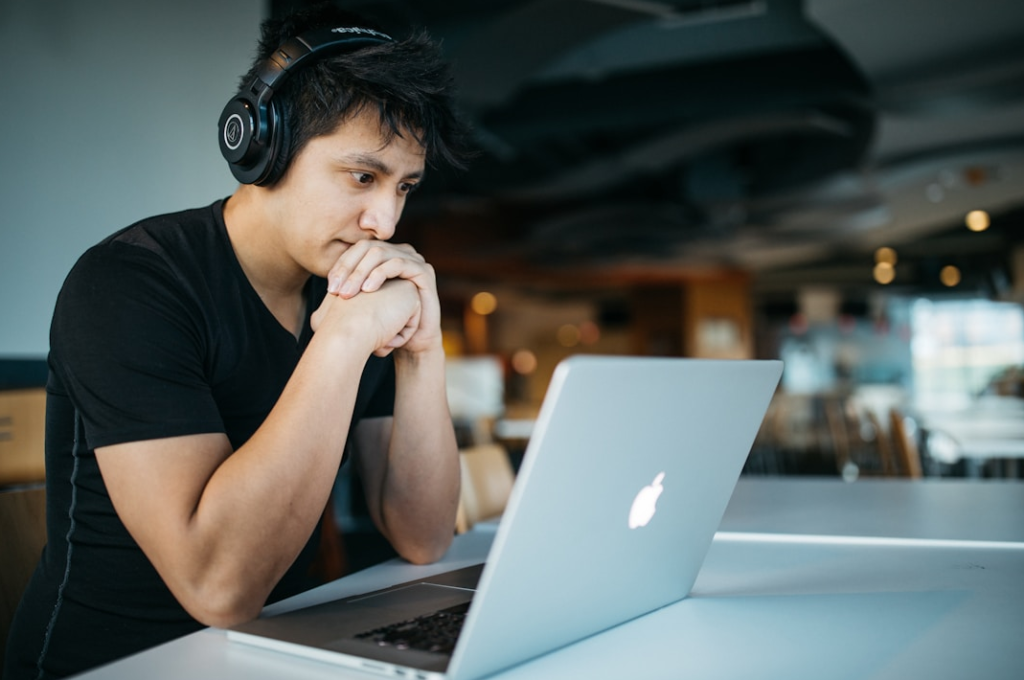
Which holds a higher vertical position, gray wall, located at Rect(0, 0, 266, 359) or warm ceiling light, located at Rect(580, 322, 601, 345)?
gray wall, located at Rect(0, 0, 266, 359)

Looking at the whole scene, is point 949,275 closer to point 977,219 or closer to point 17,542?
point 977,219

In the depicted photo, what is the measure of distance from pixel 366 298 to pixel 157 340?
0.84ft

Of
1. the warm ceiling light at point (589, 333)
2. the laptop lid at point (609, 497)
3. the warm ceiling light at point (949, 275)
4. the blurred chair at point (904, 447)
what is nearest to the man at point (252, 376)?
the laptop lid at point (609, 497)

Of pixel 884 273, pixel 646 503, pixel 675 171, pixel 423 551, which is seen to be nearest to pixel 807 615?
pixel 646 503

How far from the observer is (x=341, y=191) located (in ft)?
3.85

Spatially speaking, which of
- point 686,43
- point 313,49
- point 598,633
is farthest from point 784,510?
point 686,43

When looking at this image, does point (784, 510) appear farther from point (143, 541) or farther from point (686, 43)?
point (686, 43)

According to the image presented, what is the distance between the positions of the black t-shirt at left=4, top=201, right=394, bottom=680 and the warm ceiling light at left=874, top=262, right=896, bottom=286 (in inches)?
621

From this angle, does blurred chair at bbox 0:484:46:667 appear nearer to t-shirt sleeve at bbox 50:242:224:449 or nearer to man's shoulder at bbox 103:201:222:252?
t-shirt sleeve at bbox 50:242:224:449

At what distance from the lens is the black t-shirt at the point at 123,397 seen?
0.97m

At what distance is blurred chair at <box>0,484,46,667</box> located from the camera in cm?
A: 124

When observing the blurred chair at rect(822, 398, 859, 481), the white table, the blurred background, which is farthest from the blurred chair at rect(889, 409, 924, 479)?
the blurred chair at rect(822, 398, 859, 481)

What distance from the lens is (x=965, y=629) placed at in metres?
0.88

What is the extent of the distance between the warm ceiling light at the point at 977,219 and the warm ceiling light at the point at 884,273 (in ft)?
14.0
